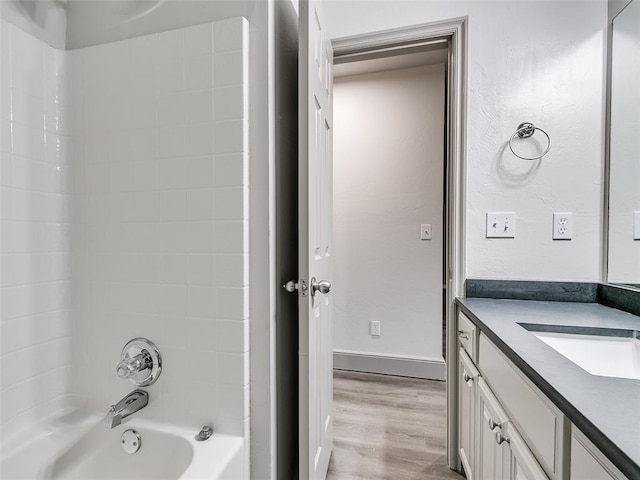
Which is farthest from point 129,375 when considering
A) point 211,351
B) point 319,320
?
point 319,320

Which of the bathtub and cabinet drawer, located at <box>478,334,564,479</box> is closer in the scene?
cabinet drawer, located at <box>478,334,564,479</box>

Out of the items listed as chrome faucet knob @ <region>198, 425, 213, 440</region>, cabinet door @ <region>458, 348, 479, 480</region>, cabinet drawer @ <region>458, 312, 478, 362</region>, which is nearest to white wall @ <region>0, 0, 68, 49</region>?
chrome faucet knob @ <region>198, 425, 213, 440</region>

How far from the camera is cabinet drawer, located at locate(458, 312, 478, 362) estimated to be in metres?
1.26

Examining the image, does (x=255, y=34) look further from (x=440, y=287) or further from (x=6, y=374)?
(x=440, y=287)

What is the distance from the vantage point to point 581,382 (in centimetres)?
65

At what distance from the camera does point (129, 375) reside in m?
1.06

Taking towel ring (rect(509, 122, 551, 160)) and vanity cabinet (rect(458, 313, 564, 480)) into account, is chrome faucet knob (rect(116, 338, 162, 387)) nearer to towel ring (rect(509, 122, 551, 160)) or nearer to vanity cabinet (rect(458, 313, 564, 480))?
vanity cabinet (rect(458, 313, 564, 480))

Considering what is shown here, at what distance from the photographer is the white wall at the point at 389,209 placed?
264 cm

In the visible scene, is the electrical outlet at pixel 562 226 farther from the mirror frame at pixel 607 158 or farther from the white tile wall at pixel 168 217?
the white tile wall at pixel 168 217

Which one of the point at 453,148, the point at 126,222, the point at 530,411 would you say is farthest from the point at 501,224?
the point at 126,222

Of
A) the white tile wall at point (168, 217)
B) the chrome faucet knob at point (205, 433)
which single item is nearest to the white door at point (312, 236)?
the white tile wall at point (168, 217)

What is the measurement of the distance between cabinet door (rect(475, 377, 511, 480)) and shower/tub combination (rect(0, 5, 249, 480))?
0.77m

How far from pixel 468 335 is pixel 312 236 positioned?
31.5 inches

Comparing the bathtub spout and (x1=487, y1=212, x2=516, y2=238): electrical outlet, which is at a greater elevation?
(x1=487, y1=212, x2=516, y2=238): electrical outlet
